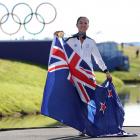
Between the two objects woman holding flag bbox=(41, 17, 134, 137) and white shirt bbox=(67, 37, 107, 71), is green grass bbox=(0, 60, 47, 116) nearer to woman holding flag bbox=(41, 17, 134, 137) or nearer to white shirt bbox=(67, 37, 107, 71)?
woman holding flag bbox=(41, 17, 134, 137)

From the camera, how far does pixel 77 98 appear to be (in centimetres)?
1141

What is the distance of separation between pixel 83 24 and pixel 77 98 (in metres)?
1.23

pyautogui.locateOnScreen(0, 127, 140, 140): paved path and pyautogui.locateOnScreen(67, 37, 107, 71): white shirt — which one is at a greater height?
pyautogui.locateOnScreen(67, 37, 107, 71): white shirt

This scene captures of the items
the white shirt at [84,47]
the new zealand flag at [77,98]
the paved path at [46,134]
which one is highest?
the white shirt at [84,47]

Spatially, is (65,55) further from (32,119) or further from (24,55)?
(24,55)

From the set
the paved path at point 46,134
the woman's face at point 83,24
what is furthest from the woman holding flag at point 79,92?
the paved path at point 46,134

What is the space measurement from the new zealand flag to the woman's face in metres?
0.44

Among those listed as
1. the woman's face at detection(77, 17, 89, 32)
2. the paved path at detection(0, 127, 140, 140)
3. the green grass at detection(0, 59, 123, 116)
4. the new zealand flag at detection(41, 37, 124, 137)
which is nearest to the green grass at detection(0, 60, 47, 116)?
the green grass at detection(0, 59, 123, 116)

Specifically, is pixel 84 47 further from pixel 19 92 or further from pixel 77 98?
pixel 19 92

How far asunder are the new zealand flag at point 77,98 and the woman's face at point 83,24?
0.44 meters

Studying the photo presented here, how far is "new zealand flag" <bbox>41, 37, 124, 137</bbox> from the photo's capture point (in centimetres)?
1132

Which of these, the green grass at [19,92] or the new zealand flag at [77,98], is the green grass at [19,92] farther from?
the new zealand flag at [77,98]

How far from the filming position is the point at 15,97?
1026 inches

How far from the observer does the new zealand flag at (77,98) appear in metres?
11.3
